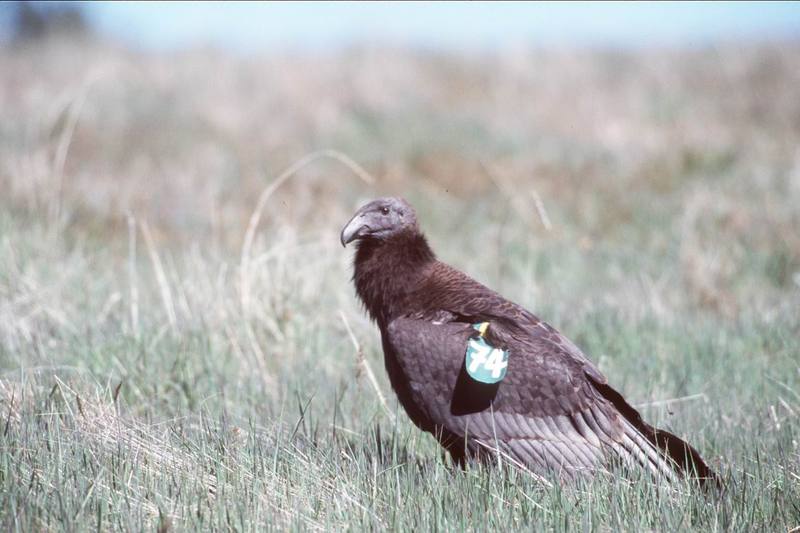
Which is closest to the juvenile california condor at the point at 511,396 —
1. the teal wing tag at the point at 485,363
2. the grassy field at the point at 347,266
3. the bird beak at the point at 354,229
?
the teal wing tag at the point at 485,363

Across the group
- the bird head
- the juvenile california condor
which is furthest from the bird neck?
the juvenile california condor

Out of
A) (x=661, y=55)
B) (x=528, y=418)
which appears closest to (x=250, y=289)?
(x=528, y=418)

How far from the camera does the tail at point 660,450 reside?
363cm

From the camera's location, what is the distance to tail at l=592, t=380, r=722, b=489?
143 inches

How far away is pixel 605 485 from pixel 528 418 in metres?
0.53

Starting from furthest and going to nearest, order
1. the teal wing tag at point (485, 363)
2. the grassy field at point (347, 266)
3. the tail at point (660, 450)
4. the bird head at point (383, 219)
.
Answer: the bird head at point (383, 219)
the teal wing tag at point (485, 363)
the tail at point (660, 450)
the grassy field at point (347, 266)

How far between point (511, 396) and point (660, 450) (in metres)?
0.64

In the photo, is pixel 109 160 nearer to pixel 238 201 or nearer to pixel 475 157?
pixel 238 201

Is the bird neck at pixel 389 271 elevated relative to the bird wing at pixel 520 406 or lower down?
elevated

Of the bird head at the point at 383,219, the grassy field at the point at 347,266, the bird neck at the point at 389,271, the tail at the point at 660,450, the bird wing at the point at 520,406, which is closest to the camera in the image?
the grassy field at the point at 347,266

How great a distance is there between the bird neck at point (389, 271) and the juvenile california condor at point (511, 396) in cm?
24

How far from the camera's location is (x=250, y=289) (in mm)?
5707

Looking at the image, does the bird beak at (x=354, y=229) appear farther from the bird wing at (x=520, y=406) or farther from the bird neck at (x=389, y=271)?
the bird wing at (x=520, y=406)

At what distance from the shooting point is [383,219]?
450 cm
